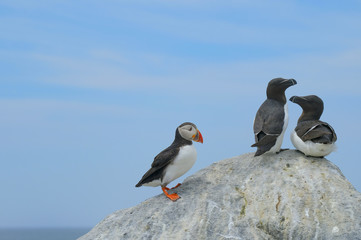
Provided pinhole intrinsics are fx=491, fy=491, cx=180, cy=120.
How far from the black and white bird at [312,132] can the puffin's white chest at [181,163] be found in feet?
6.96

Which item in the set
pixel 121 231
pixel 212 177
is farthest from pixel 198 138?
pixel 121 231

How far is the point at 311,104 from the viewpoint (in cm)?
1000

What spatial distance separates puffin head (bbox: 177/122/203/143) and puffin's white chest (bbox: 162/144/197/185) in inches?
6.7

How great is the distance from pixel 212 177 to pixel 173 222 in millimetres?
1365

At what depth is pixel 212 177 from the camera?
9.57 metres

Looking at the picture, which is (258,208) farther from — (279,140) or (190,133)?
(190,133)

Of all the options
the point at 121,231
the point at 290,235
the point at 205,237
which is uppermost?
Result: the point at 121,231

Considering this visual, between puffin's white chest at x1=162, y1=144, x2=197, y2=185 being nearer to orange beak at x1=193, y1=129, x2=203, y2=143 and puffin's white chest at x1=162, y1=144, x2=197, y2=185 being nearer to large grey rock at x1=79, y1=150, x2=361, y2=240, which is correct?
orange beak at x1=193, y1=129, x2=203, y2=143

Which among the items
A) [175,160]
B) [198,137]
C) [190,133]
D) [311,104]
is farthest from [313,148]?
[175,160]

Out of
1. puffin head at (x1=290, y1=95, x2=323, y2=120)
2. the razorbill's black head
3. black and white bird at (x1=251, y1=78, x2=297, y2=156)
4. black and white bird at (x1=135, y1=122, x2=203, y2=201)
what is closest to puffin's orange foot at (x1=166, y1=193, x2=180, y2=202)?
black and white bird at (x1=135, y1=122, x2=203, y2=201)

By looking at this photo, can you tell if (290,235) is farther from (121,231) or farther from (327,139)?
(121,231)

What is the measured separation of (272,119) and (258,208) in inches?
70.0

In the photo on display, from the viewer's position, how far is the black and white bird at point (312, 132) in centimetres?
935

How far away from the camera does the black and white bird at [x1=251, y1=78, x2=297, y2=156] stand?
925 centimetres
